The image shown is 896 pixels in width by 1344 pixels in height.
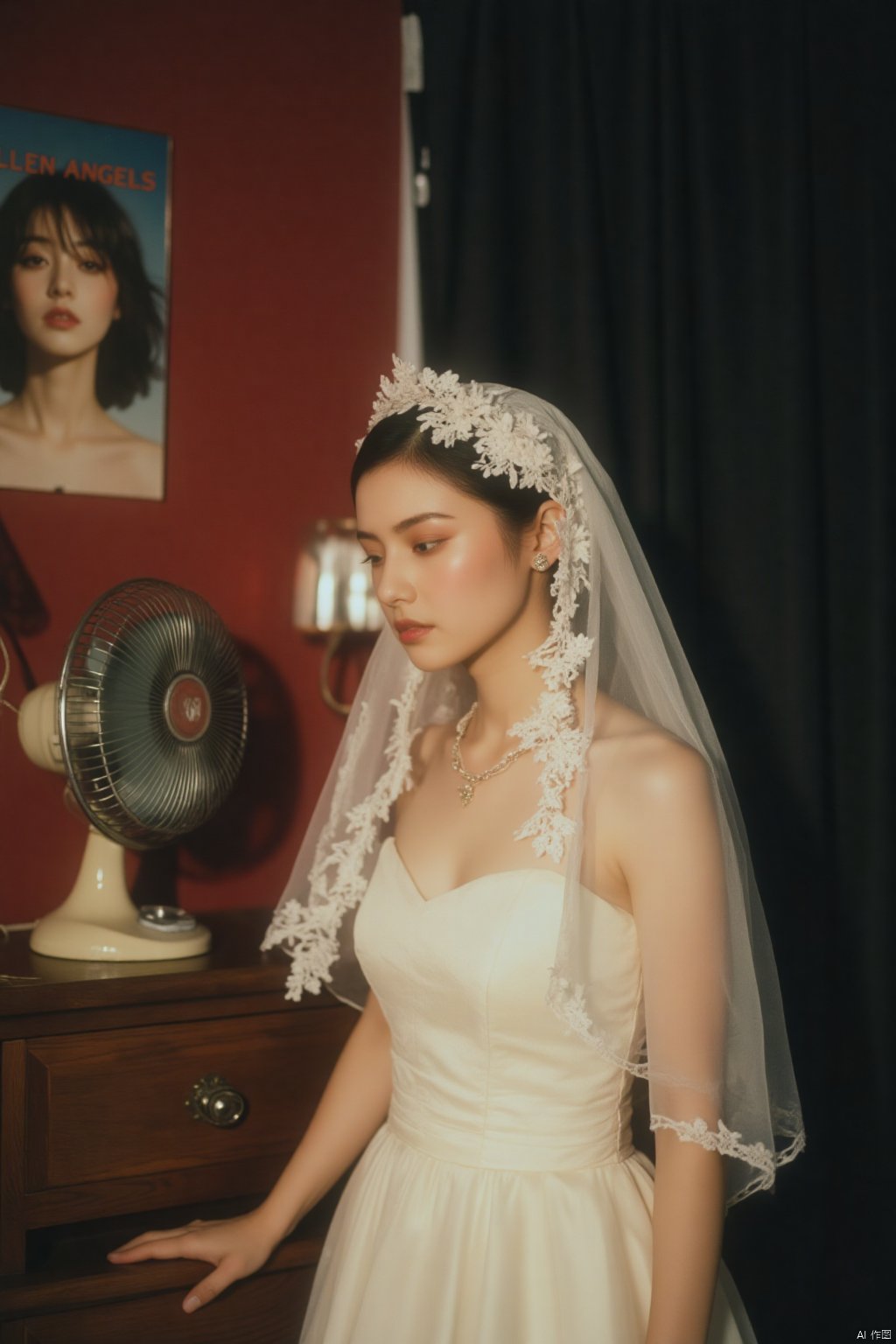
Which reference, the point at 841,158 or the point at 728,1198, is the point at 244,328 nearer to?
the point at 841,158

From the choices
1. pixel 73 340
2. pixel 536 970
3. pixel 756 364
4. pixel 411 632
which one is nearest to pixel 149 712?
pixel 411 632

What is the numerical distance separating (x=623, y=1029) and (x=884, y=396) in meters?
1.71

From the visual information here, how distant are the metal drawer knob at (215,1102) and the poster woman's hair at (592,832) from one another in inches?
7.1

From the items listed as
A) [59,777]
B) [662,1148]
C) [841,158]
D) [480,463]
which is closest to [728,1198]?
[662,1148]

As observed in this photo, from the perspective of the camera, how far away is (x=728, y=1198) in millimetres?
1624

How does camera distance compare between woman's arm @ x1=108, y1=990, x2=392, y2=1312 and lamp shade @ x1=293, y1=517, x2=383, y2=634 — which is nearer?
woman's arm @ x1=108, y1=990, x2=392, y2=1312

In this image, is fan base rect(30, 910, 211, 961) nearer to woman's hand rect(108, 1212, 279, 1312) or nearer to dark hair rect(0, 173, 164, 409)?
woman's hand rect(108, 1212, 279, 1312)

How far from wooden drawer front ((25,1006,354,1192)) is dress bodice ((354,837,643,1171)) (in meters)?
0.33

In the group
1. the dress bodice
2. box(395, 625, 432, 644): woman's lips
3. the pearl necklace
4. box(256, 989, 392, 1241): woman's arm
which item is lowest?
box(256, 989, 392, 1241): woman's arm

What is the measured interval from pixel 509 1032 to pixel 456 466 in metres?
0.80

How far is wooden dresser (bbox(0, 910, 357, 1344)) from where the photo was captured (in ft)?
5.52

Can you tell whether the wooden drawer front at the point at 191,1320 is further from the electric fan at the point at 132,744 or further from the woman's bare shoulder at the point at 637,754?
the woman's bare shoulder at the point at 637,754

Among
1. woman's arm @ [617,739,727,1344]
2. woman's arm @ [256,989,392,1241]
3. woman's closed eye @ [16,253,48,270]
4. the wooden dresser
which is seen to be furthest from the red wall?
woman's arm @ [617,739,727,1344]

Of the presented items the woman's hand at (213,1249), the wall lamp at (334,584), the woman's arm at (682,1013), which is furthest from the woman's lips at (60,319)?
the woman's hand at (213,1249)
